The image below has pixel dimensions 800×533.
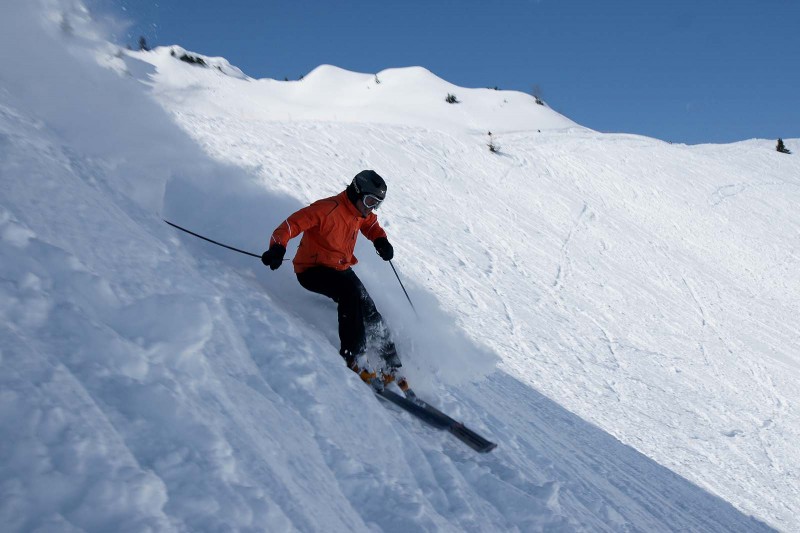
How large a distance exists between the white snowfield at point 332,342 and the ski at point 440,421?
0.31 feet

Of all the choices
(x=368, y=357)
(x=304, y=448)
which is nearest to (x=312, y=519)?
(x=304, y=448)

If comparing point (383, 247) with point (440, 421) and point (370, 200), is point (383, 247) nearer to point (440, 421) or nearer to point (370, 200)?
point (370, 200)

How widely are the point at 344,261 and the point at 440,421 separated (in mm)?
1484

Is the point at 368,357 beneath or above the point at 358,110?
beneath

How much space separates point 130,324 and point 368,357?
2.02 m

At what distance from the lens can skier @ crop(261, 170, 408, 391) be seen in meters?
4.04

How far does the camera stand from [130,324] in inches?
94.7

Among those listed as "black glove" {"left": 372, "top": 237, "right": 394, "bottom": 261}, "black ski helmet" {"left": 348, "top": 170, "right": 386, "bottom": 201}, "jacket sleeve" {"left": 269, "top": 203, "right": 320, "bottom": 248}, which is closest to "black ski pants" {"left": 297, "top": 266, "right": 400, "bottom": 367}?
"jacket sleeve" {"left": 269, "top": 203, "right": 320, "bottom": 248}

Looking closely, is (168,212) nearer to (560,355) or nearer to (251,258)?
(251,258)

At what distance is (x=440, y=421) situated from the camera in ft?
12.5

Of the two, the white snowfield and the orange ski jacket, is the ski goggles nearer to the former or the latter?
the orange ski jacket

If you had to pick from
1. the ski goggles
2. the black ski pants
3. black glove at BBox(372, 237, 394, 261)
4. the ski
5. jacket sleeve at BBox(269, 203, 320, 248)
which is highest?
the ski goggles

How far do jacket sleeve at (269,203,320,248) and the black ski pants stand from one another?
14.3 inches

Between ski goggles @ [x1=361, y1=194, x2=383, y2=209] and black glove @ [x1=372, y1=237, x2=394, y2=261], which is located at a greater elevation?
ski goggles @ [x1=361, y1=194, x2=383, y2=209]
